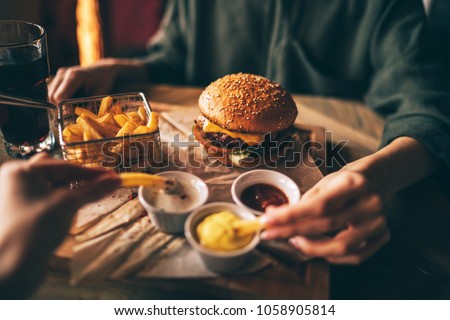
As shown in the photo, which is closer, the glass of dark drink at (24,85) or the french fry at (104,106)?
the glass of dark drink at (24,85)

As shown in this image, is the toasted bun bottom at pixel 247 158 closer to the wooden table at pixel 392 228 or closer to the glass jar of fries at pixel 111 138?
the glass jar of fries at pixel 111 138

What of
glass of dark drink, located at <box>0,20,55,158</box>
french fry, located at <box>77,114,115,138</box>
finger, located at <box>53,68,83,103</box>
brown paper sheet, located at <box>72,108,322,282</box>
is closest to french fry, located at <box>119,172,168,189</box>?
brown paper sheet, located at <box>72,108,322,282</box>

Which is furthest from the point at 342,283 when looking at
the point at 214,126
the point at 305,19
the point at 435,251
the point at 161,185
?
the point at 305,19

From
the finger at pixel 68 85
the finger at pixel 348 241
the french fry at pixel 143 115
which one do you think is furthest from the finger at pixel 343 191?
the finger at pixel 68 85

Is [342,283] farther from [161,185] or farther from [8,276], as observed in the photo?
[8,276]

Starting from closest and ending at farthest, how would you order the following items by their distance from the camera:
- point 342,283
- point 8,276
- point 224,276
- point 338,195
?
point 8,276 < point 338,195 < point 224,276 < point 342,283
